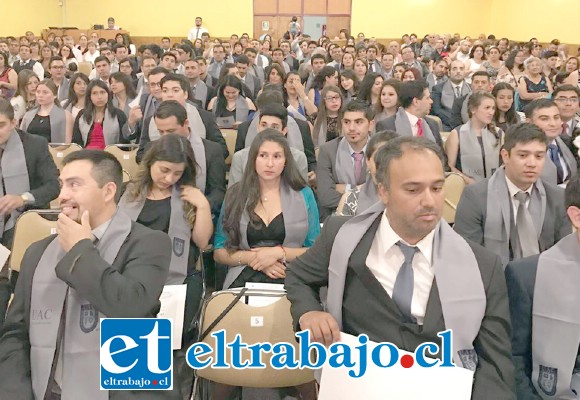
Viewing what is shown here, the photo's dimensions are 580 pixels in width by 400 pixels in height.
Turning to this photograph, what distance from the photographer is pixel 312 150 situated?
490cm

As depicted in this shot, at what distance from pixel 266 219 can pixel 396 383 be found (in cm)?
161

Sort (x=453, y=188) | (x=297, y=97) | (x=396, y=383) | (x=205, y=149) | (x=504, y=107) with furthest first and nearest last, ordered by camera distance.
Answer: (x=297, y=97)
(x=504, y=107)
(x=205, y=149)
(x=453, y=188)
(x=396, y=383)

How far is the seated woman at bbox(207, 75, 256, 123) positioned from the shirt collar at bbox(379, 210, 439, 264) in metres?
4.40

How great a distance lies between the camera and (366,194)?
3.23m

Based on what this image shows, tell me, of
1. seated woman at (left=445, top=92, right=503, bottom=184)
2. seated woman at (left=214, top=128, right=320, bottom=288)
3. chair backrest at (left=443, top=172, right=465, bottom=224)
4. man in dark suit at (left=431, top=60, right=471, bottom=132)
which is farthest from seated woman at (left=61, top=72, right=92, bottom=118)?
man in dark suit at (left=431, top=60, right=471, bottom=132)

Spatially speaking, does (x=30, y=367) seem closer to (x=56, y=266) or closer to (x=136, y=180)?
(x=56, y=266)

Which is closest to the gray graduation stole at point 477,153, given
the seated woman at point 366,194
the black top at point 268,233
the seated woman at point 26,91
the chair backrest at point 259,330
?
the seated woman at point 366,194

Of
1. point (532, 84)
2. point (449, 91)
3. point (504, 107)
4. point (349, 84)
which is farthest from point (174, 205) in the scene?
point (532, 84)

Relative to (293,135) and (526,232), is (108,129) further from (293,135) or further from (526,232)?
(526,232)

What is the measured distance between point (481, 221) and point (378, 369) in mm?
1392

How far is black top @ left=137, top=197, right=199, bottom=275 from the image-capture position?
3039mm

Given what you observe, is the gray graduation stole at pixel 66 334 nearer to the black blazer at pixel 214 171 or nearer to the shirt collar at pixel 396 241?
the shirt collar at pixel 396 241

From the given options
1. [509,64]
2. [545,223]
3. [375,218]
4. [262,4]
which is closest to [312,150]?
[545,223]

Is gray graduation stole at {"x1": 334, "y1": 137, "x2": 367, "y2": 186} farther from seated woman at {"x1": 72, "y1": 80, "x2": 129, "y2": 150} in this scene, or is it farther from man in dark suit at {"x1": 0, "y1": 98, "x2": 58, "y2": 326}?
seated woman at {"x1": 72, "y1": 80, "x2": 129, "y2": 150}
